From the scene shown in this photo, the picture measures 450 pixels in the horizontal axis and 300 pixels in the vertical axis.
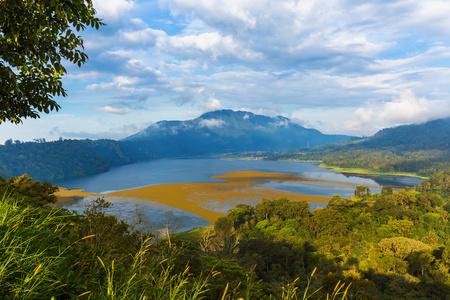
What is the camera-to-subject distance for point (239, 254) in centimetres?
3023

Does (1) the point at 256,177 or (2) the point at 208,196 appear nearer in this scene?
(2) the point at 208,196

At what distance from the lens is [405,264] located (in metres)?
Answer: 27.9

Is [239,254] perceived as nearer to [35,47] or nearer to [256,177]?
[35,47]

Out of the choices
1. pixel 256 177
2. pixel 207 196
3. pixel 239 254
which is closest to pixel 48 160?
pixel 256 177

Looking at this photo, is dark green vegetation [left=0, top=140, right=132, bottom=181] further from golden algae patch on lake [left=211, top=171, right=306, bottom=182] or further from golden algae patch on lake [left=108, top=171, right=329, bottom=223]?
golden algae patch on lake [left=108, top=171, right=329, bottom=223]

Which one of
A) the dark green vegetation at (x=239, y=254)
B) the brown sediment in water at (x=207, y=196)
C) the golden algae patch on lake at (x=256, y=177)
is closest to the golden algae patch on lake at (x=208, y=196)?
the brown sediment in water at (x=207, y=196)

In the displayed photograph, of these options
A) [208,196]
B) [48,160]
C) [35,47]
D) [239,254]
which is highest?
[35,47]

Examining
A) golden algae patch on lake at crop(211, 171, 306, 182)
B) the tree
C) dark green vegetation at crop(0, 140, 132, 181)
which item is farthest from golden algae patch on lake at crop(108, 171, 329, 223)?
dark green vegetation at crop(0, 140, 132, 181)

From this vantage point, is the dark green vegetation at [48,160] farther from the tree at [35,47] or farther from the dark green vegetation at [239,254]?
the tree at [35,47]

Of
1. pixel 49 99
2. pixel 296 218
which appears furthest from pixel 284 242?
pixel 49 99

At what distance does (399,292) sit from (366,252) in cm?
1291

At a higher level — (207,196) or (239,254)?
(207,196)

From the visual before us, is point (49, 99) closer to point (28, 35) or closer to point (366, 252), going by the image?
point (28, 35)

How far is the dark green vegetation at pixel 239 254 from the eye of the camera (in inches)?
114
